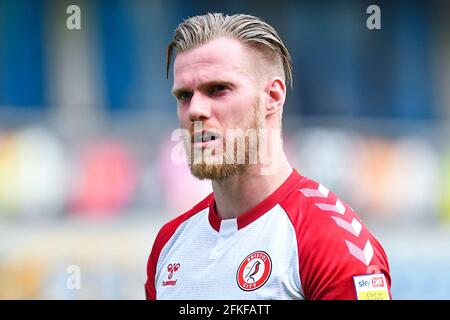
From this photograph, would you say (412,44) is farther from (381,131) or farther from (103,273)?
(103,273)

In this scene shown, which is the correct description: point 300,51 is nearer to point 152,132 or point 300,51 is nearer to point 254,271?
point 152,132

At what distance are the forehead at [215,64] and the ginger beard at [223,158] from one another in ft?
0.48

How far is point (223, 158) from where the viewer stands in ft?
10.2

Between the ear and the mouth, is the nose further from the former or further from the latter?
the ear

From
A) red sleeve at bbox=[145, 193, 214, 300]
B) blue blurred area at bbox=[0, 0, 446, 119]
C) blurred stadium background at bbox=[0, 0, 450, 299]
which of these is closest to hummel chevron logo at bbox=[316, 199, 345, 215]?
red sleeve at bbox=[145, 193, 214, 300]

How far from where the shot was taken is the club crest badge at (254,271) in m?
2.93

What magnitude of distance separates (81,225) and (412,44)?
15.2ft

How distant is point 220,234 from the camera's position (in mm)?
3277

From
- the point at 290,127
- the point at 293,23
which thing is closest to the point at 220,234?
the point at 290,127

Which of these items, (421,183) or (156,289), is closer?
(156,289)

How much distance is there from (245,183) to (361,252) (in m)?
0.59

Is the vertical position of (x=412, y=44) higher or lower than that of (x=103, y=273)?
higher

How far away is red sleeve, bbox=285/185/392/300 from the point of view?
275 centimetres
